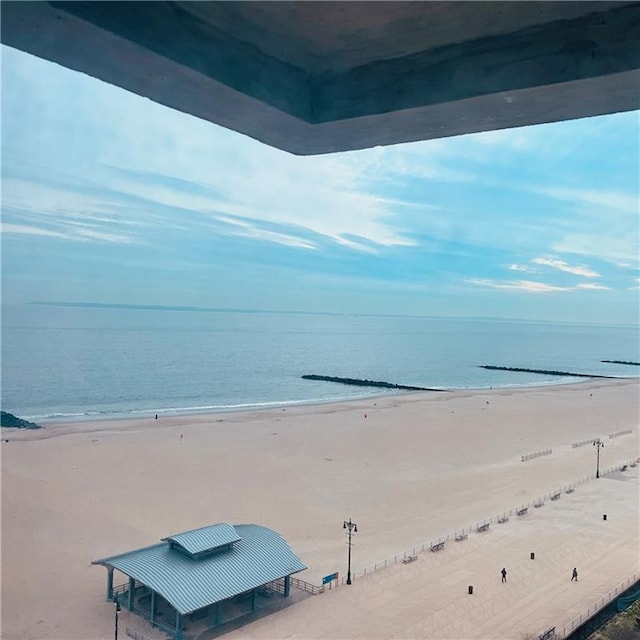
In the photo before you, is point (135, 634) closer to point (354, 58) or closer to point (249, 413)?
point (354, 58)

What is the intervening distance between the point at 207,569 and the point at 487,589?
26.1 feet

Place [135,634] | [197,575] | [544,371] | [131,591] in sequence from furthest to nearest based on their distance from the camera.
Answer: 1. [544,371]
2. [131,591]
3. [197,575]
4. [135,634]

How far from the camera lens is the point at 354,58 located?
3.65 meters

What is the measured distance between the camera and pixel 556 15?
3.08 meters

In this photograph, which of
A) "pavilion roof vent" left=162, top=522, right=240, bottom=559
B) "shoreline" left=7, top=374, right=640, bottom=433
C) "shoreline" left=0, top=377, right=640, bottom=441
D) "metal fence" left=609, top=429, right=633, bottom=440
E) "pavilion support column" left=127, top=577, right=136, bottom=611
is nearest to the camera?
"pavilion support column" left=127, top=577, right=136, bottom=611

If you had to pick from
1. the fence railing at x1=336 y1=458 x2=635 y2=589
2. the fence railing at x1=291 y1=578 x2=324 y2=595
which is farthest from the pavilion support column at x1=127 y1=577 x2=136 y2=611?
the fence railing at x1=336 y1=458 x2=635 y2=589

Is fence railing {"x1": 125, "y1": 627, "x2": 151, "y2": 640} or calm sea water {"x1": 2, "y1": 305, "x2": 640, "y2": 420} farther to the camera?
calm sea water {"x1": 2, "y1": 305, "x2": 640, "y2": 420}

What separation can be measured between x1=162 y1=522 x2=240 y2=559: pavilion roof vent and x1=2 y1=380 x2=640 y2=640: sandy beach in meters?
2.19

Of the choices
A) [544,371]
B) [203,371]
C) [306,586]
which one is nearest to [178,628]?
[306,586]

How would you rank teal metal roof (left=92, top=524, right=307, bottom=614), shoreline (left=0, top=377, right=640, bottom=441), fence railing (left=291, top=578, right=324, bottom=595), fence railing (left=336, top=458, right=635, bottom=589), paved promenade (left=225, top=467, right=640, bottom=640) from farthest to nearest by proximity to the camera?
1. shoreline (left=0, top=377, right=640, bottom=441)
2. fence railing (left=336, top=458, right=635, bottom=589)
3. fence railing (left=291, top=578, right=324, bottom=595)
4. paved promenade (left=225, top=467, right=640, bottom=640)
5. teal metal roof (left=92, top=524, right=307, bottom=614)

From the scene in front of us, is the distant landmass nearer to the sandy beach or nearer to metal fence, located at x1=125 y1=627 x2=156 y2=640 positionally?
the sandy beach

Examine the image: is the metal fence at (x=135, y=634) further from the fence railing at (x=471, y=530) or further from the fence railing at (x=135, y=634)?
the fence railing at (x=471, y=530)

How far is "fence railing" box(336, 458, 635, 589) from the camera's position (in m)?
18.2

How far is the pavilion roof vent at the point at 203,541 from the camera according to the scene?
50.5 ft
